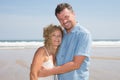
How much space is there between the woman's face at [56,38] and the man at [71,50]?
11 cm

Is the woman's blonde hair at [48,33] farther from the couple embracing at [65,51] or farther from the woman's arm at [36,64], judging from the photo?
the woman's arm at [36,64]

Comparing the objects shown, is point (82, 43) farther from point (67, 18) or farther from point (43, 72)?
point (43, 72)

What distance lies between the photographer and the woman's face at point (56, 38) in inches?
127

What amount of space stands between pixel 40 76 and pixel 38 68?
94 millimetres

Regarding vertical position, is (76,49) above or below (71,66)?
above

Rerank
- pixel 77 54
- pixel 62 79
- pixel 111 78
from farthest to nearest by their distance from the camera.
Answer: pixel 111 78 < pixel 62 79 < pixel 77 54

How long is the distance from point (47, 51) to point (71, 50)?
449 mm

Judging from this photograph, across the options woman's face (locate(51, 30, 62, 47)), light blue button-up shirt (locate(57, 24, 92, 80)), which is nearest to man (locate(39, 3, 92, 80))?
light blue button-up shirt (locate(57, 24, 92, 80))

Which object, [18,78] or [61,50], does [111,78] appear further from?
[61,50]

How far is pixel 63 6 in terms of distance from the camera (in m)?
3.04

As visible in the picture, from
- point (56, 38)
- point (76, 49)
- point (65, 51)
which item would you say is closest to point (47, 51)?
point (56, 38)

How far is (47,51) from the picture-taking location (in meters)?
3.32

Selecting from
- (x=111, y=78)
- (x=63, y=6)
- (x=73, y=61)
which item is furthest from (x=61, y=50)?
(x=111, y=78)

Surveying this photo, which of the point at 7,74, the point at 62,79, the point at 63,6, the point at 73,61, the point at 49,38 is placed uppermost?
the point at 63,6
